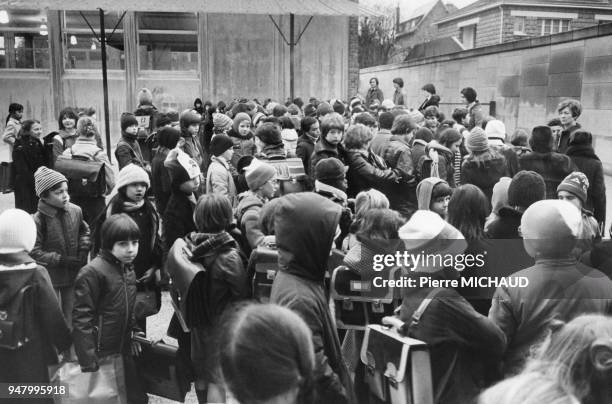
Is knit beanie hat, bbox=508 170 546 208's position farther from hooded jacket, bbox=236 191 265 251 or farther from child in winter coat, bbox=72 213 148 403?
child in winter coat, bbox=72 213 148 403

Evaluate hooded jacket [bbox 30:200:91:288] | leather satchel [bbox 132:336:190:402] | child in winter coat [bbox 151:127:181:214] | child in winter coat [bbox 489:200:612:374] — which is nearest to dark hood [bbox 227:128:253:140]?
child in winter coat [bbox 151:127:181:214]

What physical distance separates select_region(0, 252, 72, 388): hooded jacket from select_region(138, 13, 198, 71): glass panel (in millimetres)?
16346

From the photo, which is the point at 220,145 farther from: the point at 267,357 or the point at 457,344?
the point at 267,357

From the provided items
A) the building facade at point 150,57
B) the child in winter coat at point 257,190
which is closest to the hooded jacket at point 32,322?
the child in winter coat at point 257,190

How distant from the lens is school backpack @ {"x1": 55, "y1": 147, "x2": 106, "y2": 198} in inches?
241

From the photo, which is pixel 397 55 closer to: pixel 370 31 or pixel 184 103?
pixel 370 31

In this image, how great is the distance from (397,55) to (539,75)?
4707cm

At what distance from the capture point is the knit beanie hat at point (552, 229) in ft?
9.56

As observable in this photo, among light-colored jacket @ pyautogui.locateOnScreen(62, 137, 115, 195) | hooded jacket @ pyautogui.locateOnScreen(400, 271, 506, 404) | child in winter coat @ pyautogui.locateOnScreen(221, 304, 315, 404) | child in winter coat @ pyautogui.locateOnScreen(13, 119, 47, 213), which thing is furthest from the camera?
child in winter coat @ pyautogui.locateOnScreen(13, 119, 47, 213)

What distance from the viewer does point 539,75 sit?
13.9 m

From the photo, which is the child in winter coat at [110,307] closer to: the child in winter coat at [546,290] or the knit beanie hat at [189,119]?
the child in winter coat at [546,290]

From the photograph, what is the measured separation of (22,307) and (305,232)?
5.28 ft

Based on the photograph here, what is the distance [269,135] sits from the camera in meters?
6.21

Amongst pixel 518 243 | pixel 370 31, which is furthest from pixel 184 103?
pixel 370 31
